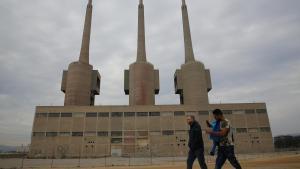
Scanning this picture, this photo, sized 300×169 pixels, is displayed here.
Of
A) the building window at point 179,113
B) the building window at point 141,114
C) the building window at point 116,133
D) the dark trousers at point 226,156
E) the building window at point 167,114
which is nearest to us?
the dark trousers at point 226,156

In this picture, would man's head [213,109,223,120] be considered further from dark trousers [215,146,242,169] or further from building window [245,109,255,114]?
building window [245,109,255,114]

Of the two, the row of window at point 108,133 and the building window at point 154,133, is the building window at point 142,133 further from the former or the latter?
the building window at point 154,133

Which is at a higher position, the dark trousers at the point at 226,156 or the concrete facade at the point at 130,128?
the concrete facade at the point at 130,128

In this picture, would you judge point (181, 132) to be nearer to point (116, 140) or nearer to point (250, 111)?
point (116, 140)

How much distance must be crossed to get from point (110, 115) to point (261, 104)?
39.4 m

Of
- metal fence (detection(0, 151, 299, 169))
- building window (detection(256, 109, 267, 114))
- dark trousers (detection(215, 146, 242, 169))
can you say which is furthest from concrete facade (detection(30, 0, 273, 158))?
dark trousers (detection(215, 146, 242, 169))

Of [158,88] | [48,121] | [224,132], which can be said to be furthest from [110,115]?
[224,132]

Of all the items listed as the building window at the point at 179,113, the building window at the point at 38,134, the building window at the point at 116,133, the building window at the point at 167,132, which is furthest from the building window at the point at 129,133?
the building window at the point at 38,134

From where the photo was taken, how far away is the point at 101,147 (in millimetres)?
54656

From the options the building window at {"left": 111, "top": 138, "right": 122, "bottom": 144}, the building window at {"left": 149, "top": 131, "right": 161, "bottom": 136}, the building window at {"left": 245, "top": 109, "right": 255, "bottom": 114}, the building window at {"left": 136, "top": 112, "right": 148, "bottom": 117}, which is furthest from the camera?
the building window at {"left": 245, "top": 109, "right": 255, "bottom": 114}

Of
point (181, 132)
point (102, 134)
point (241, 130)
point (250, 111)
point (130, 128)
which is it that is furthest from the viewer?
point (250, 111)

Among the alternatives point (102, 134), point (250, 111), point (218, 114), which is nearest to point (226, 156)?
point (218, 114)

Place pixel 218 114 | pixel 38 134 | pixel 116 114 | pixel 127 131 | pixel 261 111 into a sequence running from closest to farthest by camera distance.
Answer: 1. pixel 218 114
2. pixel 38 134
3. pixel 127 131
4. pixel 116 114
5. pixel 261 111

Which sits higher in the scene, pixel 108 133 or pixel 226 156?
pixel 108 133
